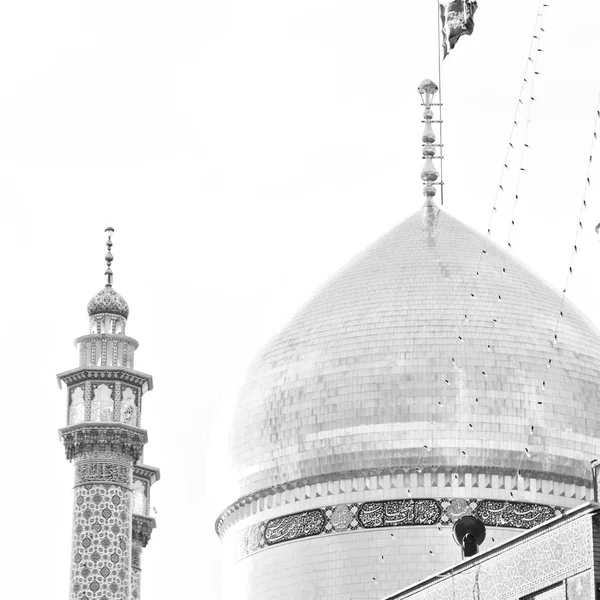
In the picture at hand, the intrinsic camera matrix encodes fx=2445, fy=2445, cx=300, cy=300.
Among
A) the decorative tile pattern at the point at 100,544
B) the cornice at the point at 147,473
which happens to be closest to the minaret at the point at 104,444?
the decorative tile pattern at the point at 100,544

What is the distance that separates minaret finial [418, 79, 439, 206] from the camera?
25.0 m

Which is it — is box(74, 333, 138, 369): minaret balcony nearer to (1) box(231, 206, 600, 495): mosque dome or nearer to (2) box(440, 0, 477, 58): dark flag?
(1) box(231, 206, 600, 495): mosque dome

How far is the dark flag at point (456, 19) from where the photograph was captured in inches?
742

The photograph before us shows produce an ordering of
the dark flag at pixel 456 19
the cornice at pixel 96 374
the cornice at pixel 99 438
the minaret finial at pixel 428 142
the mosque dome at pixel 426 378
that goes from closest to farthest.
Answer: the dark flag at pixel 456 19, the cornice at pixel 99 438, the cornice at pixel 96 374, the mosque dome at pixel 426 378, the minaret finial at pixel 428 142

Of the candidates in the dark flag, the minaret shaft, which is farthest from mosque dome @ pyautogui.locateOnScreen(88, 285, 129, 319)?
the dark flag

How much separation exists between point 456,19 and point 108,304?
4.68 metres

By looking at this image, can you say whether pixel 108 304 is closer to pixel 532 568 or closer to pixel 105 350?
pixel 105 350

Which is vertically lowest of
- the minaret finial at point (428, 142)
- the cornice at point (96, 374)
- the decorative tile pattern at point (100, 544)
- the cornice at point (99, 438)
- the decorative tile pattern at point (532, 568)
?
the decorative tile pattern at point (532, 568)

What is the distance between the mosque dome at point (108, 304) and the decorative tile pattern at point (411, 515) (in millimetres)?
2661

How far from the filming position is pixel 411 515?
73.7 ft

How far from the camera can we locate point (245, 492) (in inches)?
928

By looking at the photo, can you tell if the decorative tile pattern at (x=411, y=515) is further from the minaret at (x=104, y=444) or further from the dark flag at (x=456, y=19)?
the dark flag at (x=456, y=19)

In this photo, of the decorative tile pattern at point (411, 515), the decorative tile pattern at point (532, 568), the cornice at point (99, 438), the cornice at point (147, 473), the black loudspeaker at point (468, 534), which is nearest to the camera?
the decorative tile pattern at point (532, 568)

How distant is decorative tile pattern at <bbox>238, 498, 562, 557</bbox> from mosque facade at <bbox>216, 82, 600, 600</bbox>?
0.04 ft
